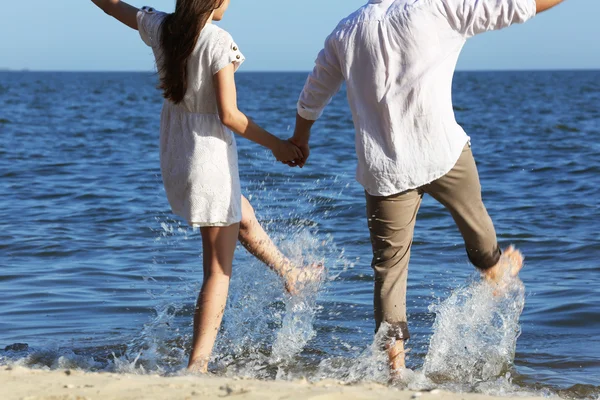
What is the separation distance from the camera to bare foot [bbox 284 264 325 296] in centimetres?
456

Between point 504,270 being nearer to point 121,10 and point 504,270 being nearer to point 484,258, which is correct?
point 484,258

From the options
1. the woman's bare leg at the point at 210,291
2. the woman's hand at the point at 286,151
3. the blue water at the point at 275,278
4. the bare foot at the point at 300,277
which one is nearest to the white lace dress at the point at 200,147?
the woman's bare leg at the point at 210,291

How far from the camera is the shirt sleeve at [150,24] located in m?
3.84

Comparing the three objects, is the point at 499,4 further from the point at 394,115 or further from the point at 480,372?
the point at 480,372

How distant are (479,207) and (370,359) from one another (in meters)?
0.92

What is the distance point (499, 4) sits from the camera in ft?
11.3

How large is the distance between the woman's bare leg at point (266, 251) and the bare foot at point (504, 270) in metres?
0.98

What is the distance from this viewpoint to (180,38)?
146 inches

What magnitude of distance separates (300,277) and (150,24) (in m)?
1.57

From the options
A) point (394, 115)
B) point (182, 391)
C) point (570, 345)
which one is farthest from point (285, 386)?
point (570, 345)

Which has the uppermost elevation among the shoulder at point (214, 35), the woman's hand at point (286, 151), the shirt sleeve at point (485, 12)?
the shirt sleeve at point (485, 12)

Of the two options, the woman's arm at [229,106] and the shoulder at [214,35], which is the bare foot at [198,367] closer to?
the woman's arm at [229,106]

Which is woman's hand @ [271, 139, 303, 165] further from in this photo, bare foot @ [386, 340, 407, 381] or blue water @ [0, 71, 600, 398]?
bare foot @ [386, 340, 407, 381]

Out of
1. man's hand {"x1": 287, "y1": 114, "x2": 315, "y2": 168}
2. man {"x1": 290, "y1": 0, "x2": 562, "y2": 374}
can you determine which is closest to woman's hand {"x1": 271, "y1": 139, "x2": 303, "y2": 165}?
man's hand {"x1": 287, "y1": 114, "x2": 315, "y2": 168}
